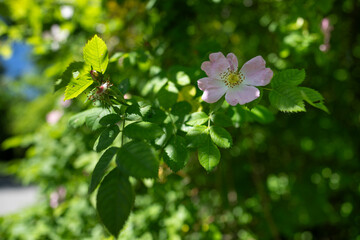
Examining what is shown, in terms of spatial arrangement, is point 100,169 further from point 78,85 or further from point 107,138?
point 78,85

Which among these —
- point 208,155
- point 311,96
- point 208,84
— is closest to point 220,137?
point 208,155

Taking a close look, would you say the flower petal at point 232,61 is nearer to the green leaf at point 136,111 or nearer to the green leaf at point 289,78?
the green leaf at point 289,78

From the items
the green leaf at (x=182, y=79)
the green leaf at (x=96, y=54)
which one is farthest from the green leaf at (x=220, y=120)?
the green leaf at (x=96, y=54)

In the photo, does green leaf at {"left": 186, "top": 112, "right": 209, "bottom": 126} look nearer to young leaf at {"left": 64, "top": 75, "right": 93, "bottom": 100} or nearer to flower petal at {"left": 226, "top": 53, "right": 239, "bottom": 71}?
flower petal at {"left": 226, "top": 53, "right": 239, "bottom": 71}

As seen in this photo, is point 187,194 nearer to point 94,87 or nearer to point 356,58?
point 94,87

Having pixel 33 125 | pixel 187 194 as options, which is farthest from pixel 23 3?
pixel 33 125
